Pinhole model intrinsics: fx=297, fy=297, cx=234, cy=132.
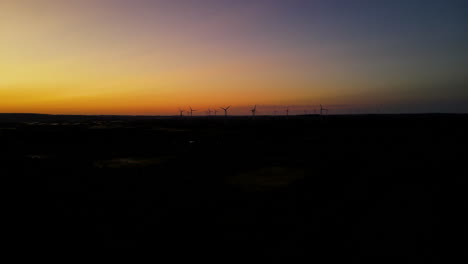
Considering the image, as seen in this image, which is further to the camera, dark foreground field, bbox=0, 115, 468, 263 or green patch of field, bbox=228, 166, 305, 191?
green patch of field, bbox=228, 166, 305, 191

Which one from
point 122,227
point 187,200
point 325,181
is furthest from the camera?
point 325,181

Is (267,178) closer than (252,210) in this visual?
No

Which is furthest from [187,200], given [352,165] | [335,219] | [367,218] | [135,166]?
[352,165]

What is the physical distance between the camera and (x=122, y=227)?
48.0 ft

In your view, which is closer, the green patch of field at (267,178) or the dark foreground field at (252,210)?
the dark foreground field at (252,210)

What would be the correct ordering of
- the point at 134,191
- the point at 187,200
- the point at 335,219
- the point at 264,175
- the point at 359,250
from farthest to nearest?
the point at 264,175
the point at 134,191
the point at 187,200
the point at 335,219
the point at 359,250

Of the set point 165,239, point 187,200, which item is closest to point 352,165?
point 187,200

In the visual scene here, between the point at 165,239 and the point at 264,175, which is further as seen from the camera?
the point at 264,175

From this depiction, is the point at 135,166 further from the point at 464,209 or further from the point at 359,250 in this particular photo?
the point at 464,209

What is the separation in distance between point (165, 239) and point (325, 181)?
16.7 metres

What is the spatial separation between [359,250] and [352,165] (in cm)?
2217

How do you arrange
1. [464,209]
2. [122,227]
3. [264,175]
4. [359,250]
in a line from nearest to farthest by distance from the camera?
[359,250] → [122,227] → [464,209] → [264,175]

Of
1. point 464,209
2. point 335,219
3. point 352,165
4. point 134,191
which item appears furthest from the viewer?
point 352,165

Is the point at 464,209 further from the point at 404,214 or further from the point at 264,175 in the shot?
the point at 264,175
